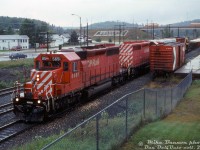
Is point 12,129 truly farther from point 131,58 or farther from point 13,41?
point 13,41

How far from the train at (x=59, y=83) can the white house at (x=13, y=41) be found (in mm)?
70202

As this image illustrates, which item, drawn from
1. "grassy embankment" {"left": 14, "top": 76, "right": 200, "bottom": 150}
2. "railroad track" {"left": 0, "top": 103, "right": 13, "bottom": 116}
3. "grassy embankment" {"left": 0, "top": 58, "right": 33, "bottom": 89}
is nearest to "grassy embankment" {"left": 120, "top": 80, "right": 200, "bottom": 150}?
"grassy embankment" {"left": 14, "top": 76, "right": 200, "bottom": 150}

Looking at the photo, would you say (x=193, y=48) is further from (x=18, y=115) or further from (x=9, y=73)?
(x=18, y=115)

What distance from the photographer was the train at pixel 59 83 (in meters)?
18.7

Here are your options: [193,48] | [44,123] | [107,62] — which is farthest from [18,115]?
[193,48]

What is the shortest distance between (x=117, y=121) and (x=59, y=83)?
851 centimetres

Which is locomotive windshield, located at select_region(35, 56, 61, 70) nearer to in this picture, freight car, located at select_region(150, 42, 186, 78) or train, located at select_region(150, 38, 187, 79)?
train, located at select_region(150, 38, 187, 79)

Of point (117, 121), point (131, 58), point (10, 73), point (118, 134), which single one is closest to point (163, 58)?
point (131, 58)

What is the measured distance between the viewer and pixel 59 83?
65.6 feet

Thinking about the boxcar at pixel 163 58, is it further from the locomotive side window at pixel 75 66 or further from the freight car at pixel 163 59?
the locomotive side window at pixel 75 66

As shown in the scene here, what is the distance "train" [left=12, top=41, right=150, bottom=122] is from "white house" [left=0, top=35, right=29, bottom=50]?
7020 centimetres

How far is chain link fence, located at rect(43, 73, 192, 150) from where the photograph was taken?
9.62 meters

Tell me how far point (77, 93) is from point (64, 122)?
4399 mm

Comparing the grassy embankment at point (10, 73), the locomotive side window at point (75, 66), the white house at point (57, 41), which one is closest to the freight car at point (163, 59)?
the grassy embankment at point (10, 73)
